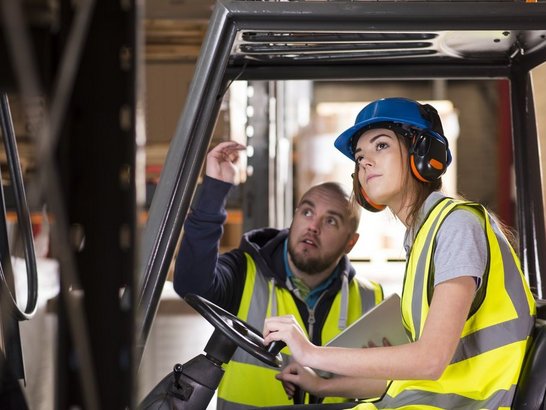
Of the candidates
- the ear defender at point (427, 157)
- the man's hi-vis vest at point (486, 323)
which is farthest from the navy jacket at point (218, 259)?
the man's hi-vis vest at point (486, 323)

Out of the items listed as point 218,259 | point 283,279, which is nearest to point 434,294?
point 283,279

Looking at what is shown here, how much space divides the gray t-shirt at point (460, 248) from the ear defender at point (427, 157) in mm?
196

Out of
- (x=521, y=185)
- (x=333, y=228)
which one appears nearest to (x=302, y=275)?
(x=333, y=228)

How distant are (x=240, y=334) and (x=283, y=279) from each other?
42.0 inches

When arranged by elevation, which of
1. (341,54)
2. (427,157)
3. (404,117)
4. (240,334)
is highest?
(341,54)

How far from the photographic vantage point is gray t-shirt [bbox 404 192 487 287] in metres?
2.20

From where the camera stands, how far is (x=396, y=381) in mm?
2561

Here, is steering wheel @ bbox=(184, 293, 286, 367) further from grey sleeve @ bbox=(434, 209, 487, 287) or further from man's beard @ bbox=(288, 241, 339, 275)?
man's beard @ bbox=(288, 241, 339, 275)

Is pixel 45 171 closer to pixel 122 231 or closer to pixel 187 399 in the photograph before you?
pixel 122 231

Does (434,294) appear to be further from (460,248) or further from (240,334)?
(240,334)

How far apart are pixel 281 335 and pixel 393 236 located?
11.0 meters

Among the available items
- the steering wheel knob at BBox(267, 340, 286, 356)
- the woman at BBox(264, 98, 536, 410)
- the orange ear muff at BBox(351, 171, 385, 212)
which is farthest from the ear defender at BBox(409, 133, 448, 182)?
the steering wheel knob at BBox(267, 340, 286, 356)

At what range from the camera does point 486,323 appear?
2350mm

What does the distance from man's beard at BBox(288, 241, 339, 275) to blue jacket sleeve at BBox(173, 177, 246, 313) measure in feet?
0.87
